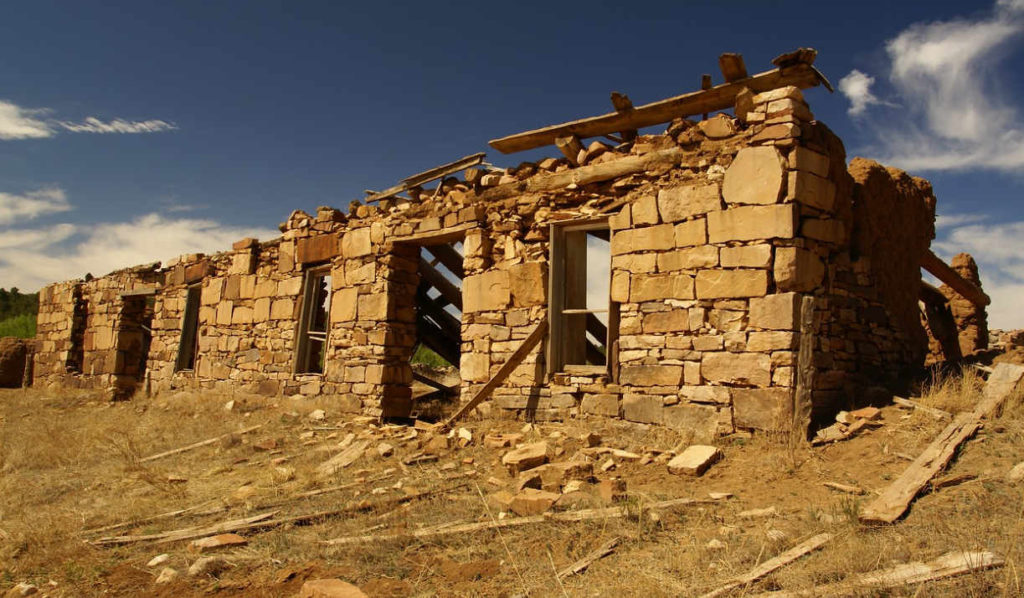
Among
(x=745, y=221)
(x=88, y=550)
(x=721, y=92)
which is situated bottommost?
(x=88, y=550)

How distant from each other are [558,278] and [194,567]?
4.53 metres

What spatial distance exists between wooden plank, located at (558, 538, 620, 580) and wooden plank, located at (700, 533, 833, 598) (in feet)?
2.43

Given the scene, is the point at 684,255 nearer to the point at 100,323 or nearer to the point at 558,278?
the point at 558,278

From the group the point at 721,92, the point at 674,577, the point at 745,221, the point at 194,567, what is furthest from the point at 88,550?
the point at 721,92

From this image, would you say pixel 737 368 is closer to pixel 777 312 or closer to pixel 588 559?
pixel 777 312

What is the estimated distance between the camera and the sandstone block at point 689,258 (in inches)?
246

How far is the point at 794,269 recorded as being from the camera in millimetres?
5770

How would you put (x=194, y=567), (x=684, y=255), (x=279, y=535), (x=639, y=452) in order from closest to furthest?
(x=194, y=567)
(x=279, y=535)
(x=639, y=452)
(x=684, y=255)

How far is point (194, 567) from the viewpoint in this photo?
4172 mm

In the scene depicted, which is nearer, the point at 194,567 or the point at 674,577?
the point at 674,577

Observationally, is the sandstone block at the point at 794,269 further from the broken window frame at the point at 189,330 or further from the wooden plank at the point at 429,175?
the broken window frame at the point at 189,330

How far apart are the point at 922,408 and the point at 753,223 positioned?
2021mm

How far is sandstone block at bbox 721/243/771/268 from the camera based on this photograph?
19.4 feet

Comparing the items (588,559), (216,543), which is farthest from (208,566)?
(588,559)
